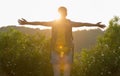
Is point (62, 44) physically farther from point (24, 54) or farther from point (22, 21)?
point (24, 54)

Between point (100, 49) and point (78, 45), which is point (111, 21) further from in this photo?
point (78, 45)

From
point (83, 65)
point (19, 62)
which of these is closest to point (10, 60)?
point (19, 62)

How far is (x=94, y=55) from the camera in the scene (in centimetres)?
3484

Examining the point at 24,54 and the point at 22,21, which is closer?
the point at 22,21

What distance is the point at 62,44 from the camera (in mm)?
10172

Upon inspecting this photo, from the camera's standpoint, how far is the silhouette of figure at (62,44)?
10141mm

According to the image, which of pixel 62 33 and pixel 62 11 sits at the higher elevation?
pixel 62 11

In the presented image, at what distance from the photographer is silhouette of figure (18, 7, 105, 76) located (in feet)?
33.3

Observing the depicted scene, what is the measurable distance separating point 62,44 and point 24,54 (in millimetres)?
25868

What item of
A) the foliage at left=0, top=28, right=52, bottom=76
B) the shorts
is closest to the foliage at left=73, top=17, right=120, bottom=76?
the foliage at left=0, top=28, right=52, bottom=76

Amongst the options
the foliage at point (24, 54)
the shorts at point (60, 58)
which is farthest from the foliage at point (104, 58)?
the shorts at point (60, 58)

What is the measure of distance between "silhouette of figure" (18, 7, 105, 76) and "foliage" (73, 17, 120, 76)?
76.8 feet

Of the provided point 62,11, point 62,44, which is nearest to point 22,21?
point 62,11

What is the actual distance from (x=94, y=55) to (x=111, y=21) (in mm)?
3232
